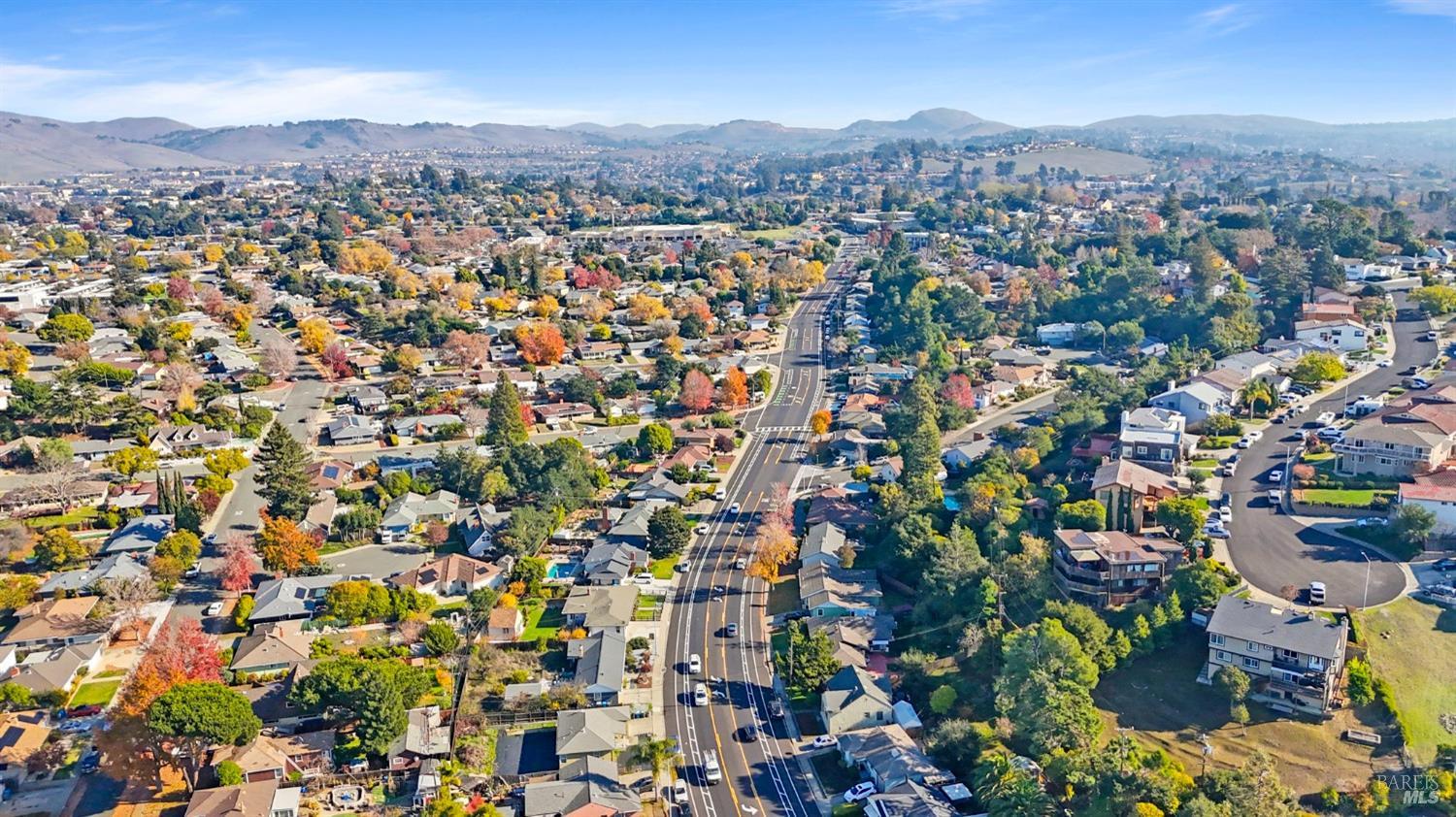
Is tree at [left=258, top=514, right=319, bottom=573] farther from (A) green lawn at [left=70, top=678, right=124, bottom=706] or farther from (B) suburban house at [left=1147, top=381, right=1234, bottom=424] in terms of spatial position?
(B) suburban house at [left=1147, top=381, right=1234, bottom=424]

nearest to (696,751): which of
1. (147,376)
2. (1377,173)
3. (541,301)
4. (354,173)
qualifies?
(147,376)

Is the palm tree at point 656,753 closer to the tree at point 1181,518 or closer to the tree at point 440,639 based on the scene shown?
the tree at point 440,639

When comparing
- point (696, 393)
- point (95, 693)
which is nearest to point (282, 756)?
point (95, 693)

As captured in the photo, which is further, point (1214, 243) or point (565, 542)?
point (1214, 243)

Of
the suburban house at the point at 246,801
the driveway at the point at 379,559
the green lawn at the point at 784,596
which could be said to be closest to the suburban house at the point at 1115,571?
the green lawn at the point at 784,596

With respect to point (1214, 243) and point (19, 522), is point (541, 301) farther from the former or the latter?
point (1214, 243)

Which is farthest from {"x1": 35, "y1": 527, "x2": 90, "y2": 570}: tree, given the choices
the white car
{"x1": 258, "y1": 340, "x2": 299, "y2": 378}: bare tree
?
the white car

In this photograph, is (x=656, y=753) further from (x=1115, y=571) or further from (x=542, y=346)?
(x=542, y=346)
